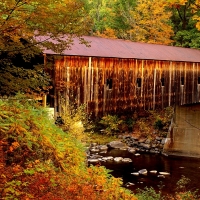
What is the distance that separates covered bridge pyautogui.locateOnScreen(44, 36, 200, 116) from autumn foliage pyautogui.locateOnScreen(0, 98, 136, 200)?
525 centimetres

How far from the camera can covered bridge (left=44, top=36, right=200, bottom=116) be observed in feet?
44.3

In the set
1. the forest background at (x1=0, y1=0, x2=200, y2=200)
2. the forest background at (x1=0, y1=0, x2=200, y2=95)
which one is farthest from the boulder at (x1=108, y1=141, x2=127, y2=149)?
the forest background at (x1=0, y1=0, x2=200, y2=200)

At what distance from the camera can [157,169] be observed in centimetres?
1723

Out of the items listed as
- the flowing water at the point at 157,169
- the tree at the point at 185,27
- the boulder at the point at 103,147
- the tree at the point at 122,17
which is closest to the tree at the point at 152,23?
the tree at the point at 185,27

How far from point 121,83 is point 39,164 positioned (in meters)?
10.5

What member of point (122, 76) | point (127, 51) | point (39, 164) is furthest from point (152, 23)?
point (39, 164)

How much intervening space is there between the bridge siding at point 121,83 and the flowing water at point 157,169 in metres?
2.94

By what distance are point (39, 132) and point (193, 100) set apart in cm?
1551

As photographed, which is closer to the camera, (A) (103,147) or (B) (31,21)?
(B) (31,21)

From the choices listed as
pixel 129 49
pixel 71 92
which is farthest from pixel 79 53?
pixel 129 49

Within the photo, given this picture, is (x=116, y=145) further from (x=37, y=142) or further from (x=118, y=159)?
(x=37, y=142)

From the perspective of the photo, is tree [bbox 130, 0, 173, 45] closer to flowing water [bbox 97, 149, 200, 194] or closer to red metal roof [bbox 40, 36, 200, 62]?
red metal roof [bbox 40, 36, 200, 62]

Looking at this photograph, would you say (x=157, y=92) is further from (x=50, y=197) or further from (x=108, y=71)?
(x=50, y=197)

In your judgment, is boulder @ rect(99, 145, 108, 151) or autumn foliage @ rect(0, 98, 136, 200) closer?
autumn foliage @ rect(0, 98, 136, 200)
